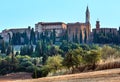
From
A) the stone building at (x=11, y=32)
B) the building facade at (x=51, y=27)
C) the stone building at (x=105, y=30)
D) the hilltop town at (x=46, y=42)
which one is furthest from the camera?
the stone building at (x=11, y=32)

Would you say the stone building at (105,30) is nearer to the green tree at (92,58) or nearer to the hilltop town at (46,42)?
the hilltop town at (46,42)

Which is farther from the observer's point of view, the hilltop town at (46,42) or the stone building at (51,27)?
the stone building at (51,27)

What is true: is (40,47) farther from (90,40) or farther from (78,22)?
(78,22)

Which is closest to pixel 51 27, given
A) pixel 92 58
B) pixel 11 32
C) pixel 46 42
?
pixel 11 32

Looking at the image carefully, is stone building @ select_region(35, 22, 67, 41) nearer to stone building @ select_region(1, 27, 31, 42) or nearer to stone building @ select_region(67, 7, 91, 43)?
stone building @ select_region(67, 7, 91, 43)

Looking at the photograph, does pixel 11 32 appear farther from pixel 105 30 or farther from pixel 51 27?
pixel 105 30

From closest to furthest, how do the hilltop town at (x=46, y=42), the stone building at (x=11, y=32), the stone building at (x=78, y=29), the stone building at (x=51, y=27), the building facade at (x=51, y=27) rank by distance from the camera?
the hilltop town at (x=46, y=42) < the stone building at (x=78, y=29) < the stone building at (x=51, y=27) < the building facade at (x=51, y=27) < the stone building at (x=11, y=32)

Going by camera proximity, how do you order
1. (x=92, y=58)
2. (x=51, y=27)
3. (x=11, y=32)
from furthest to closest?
(x=11, y=32) → (x=51, y=27) → (x=92, y=58)

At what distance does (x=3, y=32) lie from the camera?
193 metres

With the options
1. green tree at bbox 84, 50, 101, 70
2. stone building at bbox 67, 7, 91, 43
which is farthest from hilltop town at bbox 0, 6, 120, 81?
green tree at bbox 84, 50, 101, 70

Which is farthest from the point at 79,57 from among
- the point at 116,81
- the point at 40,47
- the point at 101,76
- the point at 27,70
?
the point at 40,47

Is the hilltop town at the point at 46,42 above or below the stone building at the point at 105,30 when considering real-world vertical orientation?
below

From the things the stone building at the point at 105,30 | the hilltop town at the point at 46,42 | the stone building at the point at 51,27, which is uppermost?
the stone building at the point at 51,27

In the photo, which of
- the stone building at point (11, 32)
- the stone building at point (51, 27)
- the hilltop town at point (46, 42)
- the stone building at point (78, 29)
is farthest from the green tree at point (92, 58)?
the stone building at point (11, 32)
